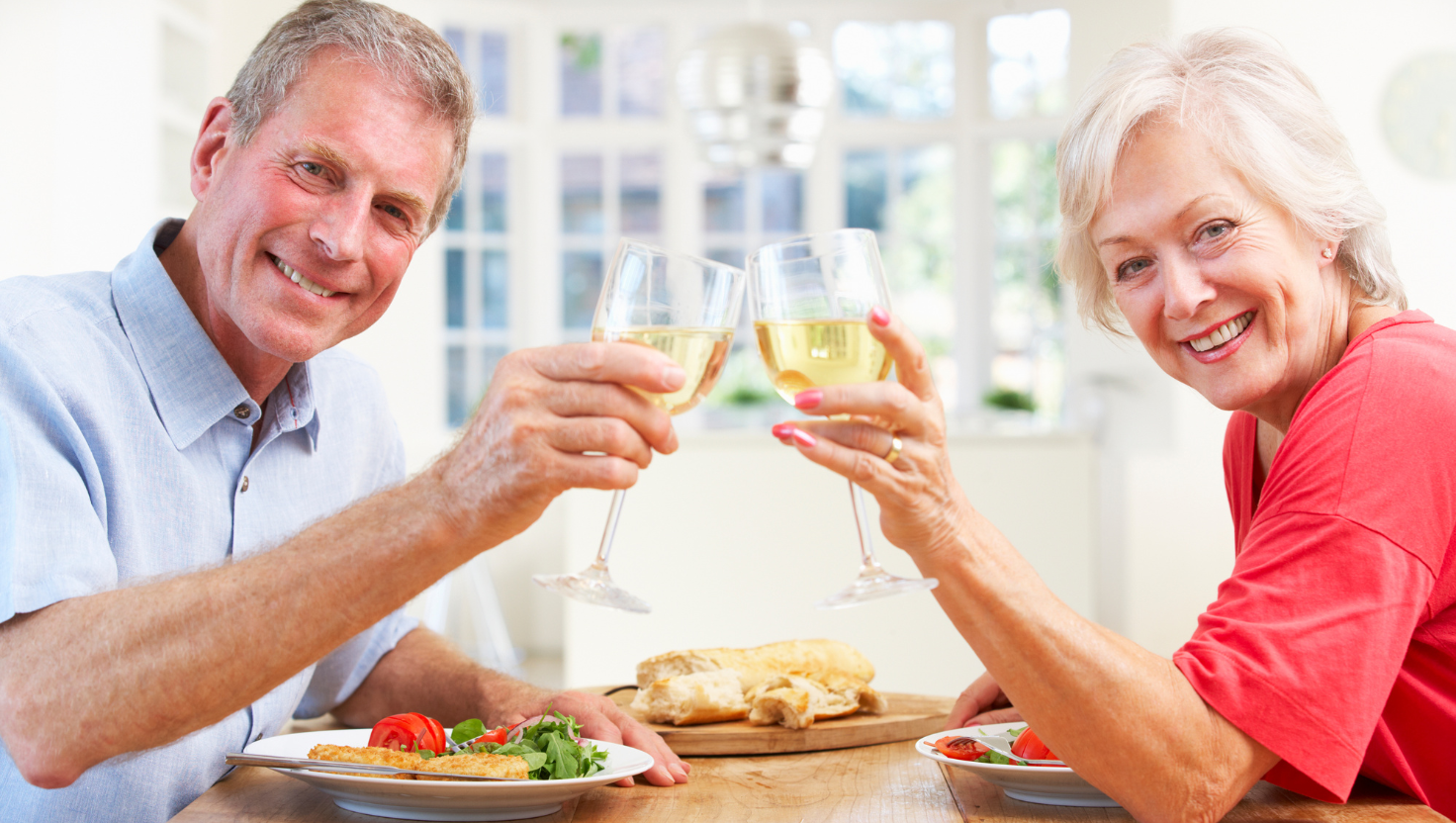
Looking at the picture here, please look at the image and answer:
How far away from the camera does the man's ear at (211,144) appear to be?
1.41 m

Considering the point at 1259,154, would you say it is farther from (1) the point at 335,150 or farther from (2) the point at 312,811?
(2) the point at 312,811

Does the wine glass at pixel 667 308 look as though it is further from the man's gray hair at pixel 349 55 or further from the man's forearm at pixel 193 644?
the man's gray hair at pixel 349 55

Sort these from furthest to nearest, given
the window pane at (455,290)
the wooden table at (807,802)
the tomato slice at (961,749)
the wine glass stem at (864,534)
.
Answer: the window pane at (455,290) < the tomato slice at (961,749) < the wooden table at (807,802) < the wine glass stem at (864,534)

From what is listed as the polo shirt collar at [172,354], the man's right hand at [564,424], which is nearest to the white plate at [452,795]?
the man's right hand at [564,424]

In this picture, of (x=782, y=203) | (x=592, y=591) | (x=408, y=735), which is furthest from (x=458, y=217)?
(x=592, y=591)

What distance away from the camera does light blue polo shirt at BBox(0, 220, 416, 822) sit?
42.2 inches

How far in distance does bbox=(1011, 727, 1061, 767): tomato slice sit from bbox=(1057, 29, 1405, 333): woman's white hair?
58 centimetres

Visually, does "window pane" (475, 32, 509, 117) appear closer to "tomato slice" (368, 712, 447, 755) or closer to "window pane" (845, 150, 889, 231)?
"window pane" (845, 150, 889, 231)

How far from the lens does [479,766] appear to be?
3.30ft

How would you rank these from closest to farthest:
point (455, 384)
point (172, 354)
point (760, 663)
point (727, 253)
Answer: point (172, 354) < point (760, 663) < point (455, 384) < point (727, 253)

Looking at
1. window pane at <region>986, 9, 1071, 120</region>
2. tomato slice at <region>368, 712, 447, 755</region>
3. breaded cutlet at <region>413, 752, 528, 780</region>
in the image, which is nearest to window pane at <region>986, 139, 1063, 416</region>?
window pane at <region>986, 9, 1071, 120</region>

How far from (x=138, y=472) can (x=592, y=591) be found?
636 millimetres

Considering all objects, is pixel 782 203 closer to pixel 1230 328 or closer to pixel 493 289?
pixel 493 289

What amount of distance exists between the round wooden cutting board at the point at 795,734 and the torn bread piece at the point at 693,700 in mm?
12
